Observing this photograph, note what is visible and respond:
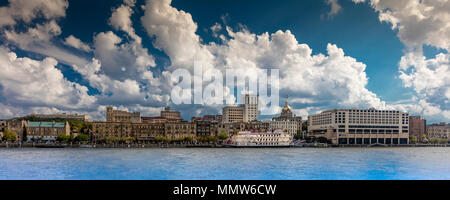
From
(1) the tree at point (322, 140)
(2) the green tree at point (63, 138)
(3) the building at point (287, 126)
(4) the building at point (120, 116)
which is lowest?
(1) the tree at point (322, 140)

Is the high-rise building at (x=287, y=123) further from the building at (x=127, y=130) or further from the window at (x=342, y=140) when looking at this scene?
the building at (x=127, y=130)

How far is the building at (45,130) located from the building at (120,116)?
16537 millimetres

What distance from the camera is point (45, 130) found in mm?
71812

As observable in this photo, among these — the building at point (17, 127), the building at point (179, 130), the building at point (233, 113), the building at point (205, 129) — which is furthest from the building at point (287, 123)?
the building at point (17, 127)

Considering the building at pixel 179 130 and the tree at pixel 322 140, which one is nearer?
the building at pixel 179 130

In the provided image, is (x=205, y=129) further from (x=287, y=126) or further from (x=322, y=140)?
(x=287, y=126)

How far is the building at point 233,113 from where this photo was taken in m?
117

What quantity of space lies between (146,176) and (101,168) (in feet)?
21.7

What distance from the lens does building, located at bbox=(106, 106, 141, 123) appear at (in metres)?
87.9

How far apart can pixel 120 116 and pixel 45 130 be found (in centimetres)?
2020
